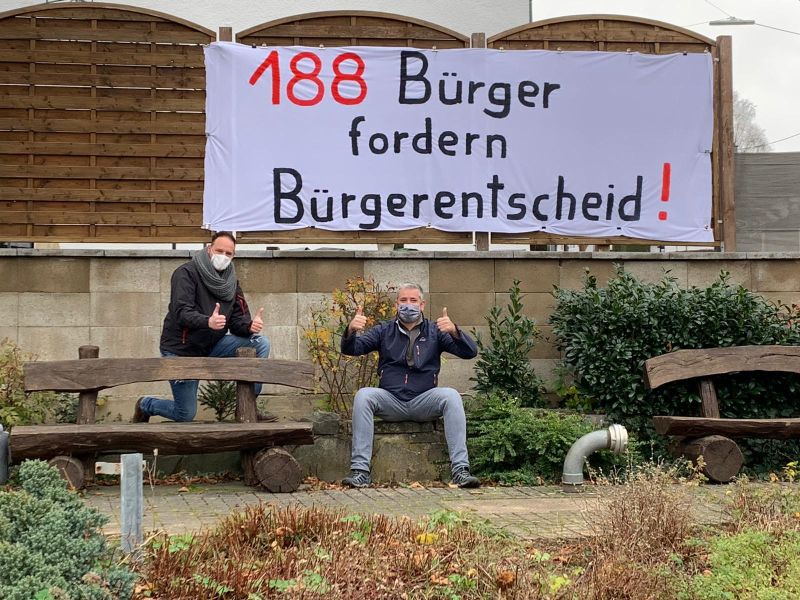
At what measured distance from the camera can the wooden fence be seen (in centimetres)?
958

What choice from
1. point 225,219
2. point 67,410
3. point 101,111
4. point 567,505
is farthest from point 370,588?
point 101,111

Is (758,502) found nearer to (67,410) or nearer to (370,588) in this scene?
(370,588)

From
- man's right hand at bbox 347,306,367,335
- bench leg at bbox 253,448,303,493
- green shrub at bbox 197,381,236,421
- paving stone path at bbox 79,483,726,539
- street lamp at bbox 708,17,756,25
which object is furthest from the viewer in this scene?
street lamp at bbox 708,17,756,25

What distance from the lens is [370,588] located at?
173 inches

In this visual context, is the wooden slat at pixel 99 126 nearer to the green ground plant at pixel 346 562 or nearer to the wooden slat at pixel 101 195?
the wooden slat at pixel 101 195

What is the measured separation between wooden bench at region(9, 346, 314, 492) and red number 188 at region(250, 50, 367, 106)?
2870mm

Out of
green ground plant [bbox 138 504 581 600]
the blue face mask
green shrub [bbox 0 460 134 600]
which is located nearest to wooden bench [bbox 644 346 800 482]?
the blue face mask

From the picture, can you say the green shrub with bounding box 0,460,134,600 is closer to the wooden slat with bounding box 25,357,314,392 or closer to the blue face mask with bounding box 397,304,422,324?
the wooden slat with bounding box 25,357,314,392

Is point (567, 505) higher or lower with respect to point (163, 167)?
lower

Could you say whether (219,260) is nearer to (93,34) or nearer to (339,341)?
(339,341)

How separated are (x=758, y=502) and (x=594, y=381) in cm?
332

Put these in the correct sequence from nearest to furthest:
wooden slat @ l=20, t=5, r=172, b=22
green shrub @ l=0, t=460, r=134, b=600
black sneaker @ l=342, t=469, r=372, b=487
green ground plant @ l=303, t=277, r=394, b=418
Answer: green shrub @ l=0, t=460, r=134, b=600 < black sneaker @ l=342, t=469, r=372, b=487 < green ground plant @ l=303, t=277, r=394, b=418 < wooden slat @ l=20, t=5, r=172, b=22

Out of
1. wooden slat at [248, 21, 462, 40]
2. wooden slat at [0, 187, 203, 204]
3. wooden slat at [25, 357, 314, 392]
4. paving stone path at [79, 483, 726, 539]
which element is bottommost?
paving stone path at [79, 483, 726, 539]

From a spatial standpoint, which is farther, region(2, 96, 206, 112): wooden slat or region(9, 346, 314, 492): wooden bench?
region(2, 96, 206, 112): wooden slat
